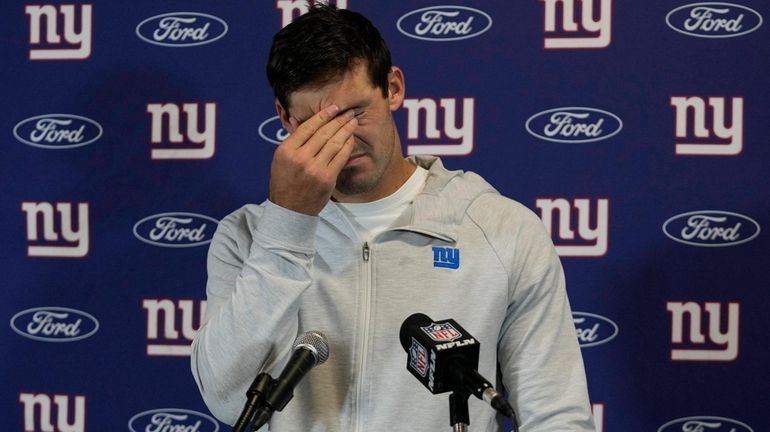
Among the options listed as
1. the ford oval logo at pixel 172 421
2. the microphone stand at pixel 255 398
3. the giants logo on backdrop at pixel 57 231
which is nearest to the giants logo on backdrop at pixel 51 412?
the ford oval logo at pixel 172 421

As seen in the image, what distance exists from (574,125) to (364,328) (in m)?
0.94

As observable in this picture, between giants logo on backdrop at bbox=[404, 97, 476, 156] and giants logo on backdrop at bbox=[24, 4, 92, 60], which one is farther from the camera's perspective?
giants logo on backdrop at bbox=[24, 4, 92, 60]

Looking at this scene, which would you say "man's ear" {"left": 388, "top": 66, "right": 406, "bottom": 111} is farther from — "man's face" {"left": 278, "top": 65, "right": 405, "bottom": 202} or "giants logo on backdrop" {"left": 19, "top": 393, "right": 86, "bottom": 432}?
"giants logo on backdrop" {"left": 19, "top": 393, "right": 86, "bottom": 432}

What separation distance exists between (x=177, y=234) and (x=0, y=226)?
1.68 feet

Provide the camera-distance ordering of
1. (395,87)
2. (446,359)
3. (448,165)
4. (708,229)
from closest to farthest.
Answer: (446,359), (395,87), (708,229), (448,165)

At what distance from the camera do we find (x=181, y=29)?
7.54 feet

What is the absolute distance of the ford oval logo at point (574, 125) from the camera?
211cm

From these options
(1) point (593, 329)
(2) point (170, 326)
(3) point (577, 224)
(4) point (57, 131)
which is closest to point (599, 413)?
(1) point (593, 329)

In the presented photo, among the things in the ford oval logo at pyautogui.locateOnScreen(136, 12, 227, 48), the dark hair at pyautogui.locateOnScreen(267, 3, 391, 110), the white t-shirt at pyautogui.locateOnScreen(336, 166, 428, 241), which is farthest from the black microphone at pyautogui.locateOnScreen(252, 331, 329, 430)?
the ford oval logo at pyautogui.locateOnScreen(136, 12, 227, 48)

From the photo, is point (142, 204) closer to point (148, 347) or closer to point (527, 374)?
point (148, 347)

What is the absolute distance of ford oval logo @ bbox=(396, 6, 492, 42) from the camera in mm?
2166

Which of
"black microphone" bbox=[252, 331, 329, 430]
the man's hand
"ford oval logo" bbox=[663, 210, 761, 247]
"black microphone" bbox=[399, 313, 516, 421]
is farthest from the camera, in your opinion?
"ford oval logo" bbox=[663, 210, 761, 247]

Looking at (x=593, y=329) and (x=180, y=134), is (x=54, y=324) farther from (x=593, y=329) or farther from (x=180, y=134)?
(x=593, y=329)

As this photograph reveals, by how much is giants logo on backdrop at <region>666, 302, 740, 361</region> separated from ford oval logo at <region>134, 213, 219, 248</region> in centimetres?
121
